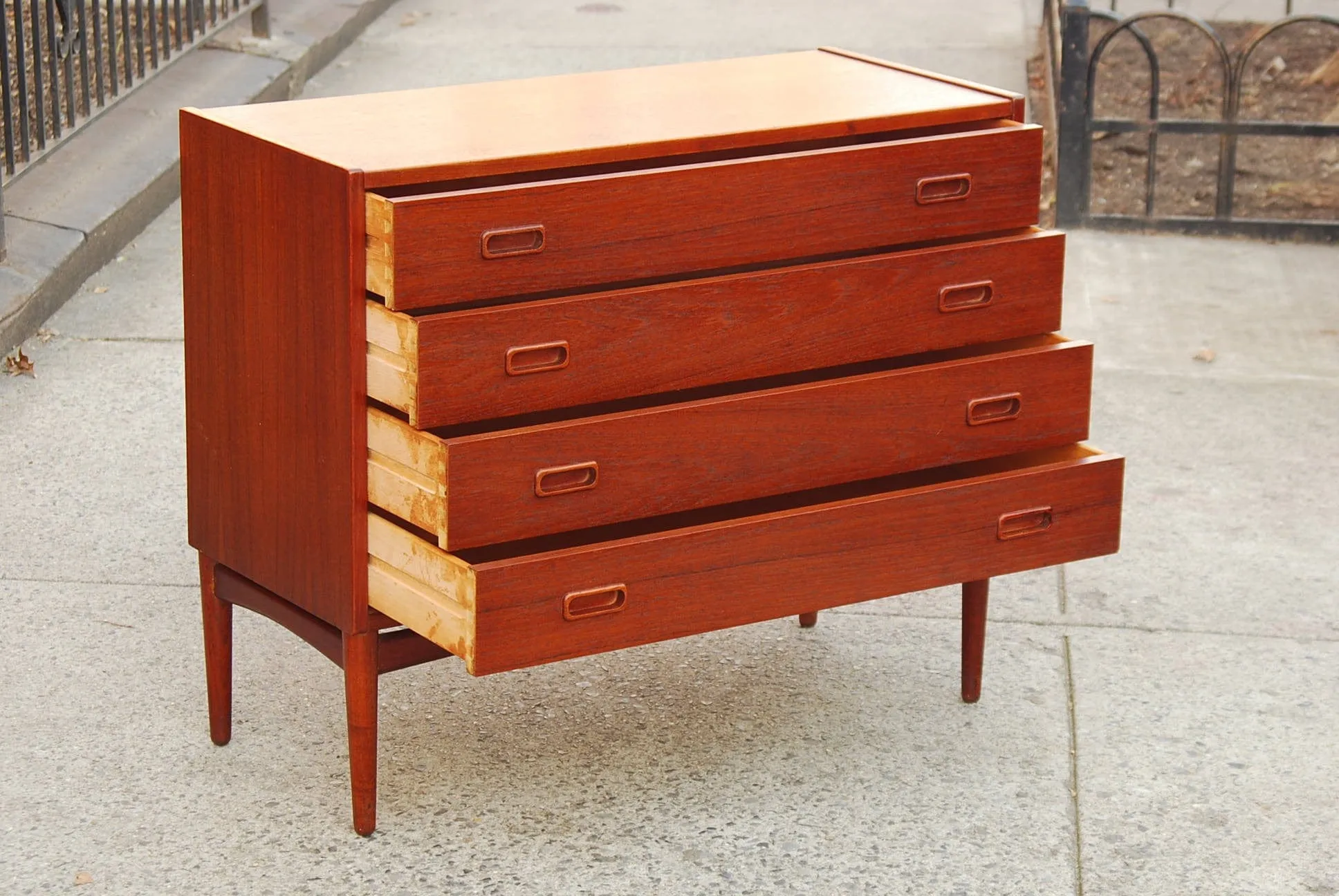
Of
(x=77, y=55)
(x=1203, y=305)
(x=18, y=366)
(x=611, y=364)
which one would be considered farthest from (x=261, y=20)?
(x=611, y=364)

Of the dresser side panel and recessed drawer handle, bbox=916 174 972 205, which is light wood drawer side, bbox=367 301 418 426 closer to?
the dresser side panel

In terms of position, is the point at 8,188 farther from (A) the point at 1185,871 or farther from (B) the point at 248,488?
(A) the point at 1185,871

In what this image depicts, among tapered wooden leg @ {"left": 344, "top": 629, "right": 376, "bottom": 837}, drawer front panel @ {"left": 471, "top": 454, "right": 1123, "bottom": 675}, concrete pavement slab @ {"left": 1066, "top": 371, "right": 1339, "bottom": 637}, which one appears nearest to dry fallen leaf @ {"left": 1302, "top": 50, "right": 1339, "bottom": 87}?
concrete pavement slab @ {"left": 1066, "top": 371, "right": 1339, "bottom": 637}

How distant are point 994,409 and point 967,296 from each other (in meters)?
0.22

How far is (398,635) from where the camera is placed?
318 cm

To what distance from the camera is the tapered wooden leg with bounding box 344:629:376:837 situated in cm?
310

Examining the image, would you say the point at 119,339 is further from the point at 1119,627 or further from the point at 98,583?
the point at 1119,627

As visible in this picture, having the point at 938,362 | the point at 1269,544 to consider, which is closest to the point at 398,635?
the point at 938,362

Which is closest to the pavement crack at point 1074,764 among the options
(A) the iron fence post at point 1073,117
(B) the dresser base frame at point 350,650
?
(B) the dresser base frame at point 350,650

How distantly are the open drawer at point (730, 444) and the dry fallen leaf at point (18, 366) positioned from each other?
276 cm

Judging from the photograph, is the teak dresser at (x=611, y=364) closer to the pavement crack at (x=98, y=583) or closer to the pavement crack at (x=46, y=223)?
the pavement crack at (x=98, y=583)

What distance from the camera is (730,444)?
3086 millimetres

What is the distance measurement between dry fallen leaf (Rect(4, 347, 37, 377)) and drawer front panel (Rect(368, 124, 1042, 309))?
9.51 feet

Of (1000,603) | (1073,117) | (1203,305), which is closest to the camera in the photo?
(1000,603)
